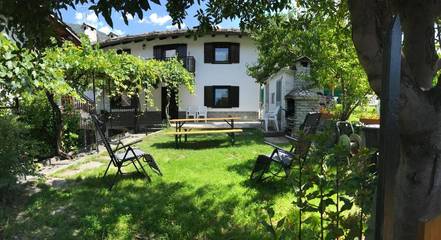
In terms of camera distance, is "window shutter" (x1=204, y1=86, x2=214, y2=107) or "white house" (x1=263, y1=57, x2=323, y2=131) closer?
"white house" (x1=263, y1=57, x2=323, y2=131)

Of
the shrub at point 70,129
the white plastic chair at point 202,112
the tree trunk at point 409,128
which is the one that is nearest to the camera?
the tree trunk at point 409,128

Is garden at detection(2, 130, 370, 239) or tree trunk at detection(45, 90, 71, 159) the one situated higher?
tree trunk at detection(45, 90, 71, 159)

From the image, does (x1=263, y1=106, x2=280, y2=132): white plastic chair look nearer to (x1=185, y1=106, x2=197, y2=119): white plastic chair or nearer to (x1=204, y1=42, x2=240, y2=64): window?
(x1=185, y1=106, x2=197, y2=119): white plastic chair

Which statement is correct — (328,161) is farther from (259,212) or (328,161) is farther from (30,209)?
(30,209)

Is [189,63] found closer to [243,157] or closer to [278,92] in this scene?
[278,92]

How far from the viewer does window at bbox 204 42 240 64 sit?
2336cm

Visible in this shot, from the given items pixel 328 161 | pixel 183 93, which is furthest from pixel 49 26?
pixel 183 93

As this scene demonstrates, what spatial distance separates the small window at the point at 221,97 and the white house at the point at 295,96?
8.56 m

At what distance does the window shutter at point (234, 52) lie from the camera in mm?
23422

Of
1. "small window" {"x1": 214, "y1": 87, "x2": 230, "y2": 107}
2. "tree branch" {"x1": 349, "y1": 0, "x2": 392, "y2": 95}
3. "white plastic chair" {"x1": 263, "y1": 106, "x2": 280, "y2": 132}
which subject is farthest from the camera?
"small window" {"x1": 214, "y1": 87, "x2": 230, "y2": 107}

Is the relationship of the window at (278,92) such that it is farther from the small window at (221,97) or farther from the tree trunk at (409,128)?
the tree trunk at (409,128)

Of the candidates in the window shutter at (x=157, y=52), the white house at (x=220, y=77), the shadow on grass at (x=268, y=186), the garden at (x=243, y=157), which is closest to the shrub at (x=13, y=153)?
the garden at (x=243, y=157)

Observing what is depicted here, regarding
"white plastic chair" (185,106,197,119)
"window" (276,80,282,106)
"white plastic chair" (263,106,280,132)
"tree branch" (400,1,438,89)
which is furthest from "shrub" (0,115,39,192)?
"white plastic chair" (185,106,197,119)

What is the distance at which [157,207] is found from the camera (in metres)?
5.15
